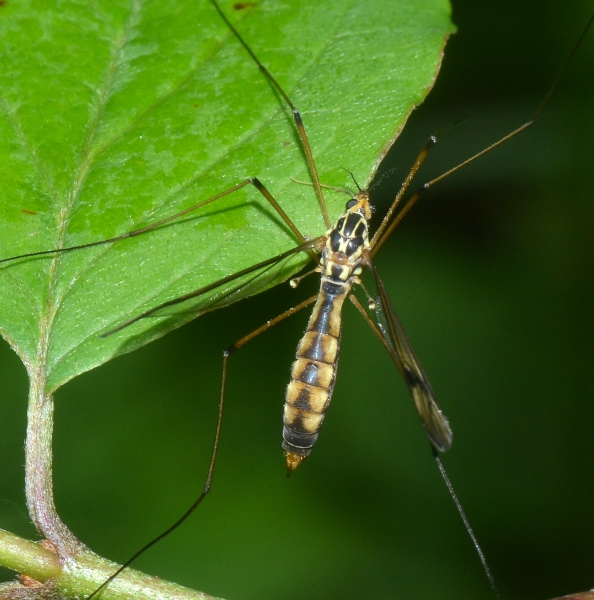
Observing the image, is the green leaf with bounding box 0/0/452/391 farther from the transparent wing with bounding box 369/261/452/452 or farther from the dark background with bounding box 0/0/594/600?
the dark background with bounding box 0/0/594/600

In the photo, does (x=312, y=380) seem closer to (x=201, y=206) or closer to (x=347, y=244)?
(x=347, y=244)

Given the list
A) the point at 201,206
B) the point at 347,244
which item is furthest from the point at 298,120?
the point at 347,244

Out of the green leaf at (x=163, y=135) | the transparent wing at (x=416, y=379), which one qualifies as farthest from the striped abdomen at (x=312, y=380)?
the green leaf at (x=163, y=135)

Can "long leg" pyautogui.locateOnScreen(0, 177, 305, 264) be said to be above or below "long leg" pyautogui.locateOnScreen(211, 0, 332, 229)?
below

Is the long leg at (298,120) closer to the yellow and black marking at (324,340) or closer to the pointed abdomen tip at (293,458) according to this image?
the yellow and black marking at (324,340)

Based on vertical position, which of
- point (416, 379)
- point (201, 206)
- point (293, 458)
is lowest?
point (293, 458)

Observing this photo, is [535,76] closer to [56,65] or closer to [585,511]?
[585,511]

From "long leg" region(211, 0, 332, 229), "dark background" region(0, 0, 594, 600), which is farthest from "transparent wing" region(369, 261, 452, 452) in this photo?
"dark background" region(0, 0, 594, 600)
